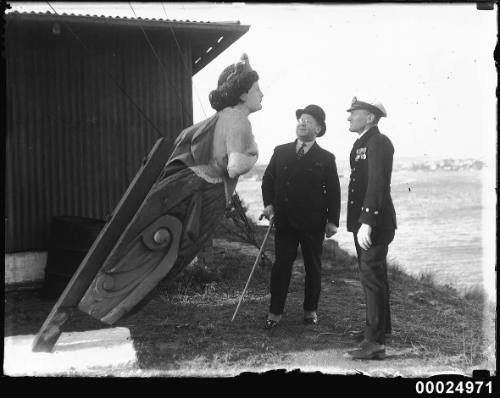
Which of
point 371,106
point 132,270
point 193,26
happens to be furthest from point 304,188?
point 193,26

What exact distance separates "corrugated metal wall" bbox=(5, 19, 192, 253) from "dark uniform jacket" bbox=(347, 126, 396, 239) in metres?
2.40

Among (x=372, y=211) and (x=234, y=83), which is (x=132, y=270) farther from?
(x=372, y=211)

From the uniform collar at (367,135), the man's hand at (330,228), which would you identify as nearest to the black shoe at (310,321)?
the man's hand at (330,228)

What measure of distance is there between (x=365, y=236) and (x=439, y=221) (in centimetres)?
91

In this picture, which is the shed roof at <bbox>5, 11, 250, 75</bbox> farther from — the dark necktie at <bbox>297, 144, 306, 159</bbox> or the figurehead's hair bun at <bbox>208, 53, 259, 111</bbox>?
the dark necktie at <bbox>297, 144, 306, 159</bbox>

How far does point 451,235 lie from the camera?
4152mm

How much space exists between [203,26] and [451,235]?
2722 mm

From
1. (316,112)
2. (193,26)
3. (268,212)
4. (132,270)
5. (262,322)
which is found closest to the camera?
(132,270)

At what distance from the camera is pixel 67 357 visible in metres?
3.73

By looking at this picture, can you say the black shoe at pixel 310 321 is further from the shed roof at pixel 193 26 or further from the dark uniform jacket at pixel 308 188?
the shed roof at pixel 193 26

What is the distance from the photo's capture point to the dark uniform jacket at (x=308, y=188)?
4.11 meters

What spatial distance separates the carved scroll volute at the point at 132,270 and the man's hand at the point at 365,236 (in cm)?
119

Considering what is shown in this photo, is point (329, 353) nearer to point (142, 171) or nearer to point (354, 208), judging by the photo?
point (354, 208)

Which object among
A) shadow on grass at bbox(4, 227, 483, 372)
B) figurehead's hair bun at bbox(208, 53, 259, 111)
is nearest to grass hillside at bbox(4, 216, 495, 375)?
shadow on grass at bbox(4, 227, 483, 372)
